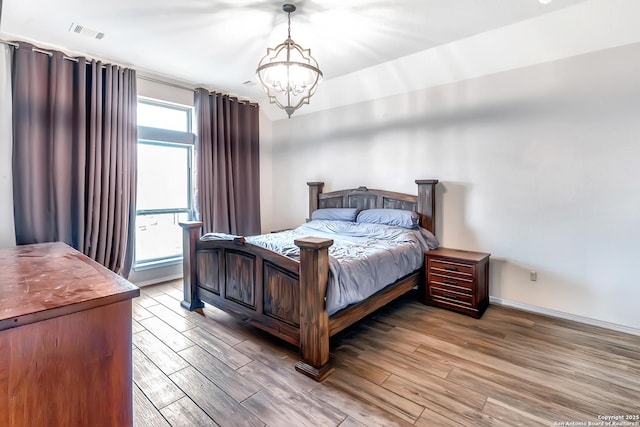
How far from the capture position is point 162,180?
14.5 ft

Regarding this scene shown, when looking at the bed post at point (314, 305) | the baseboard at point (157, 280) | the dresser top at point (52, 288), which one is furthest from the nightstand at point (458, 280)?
the baseboard at point (157, 280)

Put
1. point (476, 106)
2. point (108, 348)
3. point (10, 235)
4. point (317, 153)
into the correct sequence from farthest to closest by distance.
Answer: point (317, 153) → point (476, 106) → point (10, 235) → point (108, 348)

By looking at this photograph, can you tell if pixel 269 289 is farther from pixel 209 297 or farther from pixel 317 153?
pixel 317 153

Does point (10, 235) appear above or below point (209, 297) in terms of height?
above

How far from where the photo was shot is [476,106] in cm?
355

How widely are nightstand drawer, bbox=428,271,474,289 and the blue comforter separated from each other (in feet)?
0.70

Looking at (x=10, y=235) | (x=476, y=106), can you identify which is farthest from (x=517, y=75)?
(x=10, y=235)

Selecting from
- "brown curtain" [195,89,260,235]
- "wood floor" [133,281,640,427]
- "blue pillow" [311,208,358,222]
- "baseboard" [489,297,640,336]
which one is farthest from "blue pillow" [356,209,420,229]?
"brown curtain" [195,89,260,235]

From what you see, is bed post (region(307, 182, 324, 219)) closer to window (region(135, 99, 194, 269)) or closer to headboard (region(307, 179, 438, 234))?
headboard (region(307, 179, 438, 234))

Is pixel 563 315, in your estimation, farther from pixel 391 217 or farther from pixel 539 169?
pixel 391 217

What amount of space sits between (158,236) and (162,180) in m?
0.82

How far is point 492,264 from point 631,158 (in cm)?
155

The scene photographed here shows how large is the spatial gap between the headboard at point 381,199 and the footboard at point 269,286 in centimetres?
208

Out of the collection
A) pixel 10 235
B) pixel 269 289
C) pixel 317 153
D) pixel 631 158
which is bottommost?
pixel 269 289
